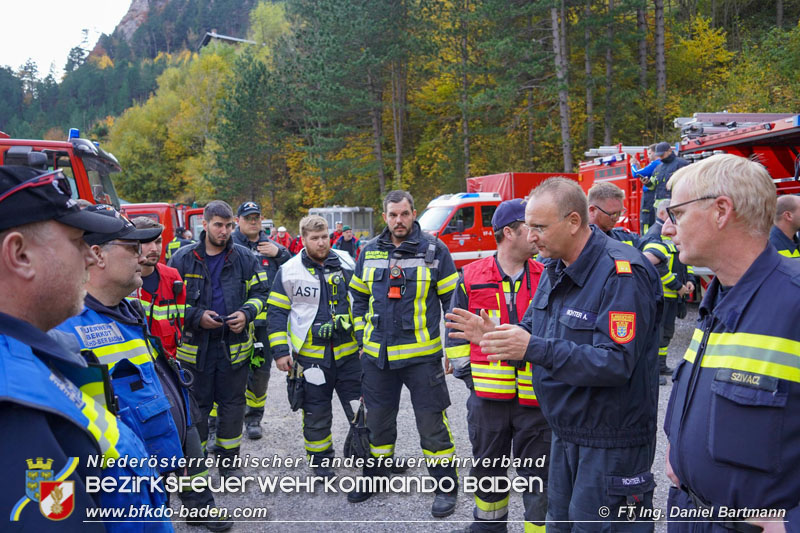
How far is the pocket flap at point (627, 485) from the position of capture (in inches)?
90.6

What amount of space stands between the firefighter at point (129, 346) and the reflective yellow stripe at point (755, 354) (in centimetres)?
222

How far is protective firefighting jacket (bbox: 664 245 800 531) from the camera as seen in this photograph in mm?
1612

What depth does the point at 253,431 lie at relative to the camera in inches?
219

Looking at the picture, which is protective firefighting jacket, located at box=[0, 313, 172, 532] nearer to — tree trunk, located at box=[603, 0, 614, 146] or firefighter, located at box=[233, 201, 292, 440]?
firefighter, located at box=[233, 201, 292, 440]

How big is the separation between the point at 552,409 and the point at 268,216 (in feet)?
125

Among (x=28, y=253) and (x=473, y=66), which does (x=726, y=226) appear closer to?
(x=28, y=253)

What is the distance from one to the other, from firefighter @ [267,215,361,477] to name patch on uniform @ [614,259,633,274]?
273 centimetres

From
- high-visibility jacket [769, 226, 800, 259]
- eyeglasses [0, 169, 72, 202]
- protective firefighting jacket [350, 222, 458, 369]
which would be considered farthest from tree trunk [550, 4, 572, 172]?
eyeglasses [0, 169, 72, 202]

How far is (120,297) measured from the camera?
8.82ft

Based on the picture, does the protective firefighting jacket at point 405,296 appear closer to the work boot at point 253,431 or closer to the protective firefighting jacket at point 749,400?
the work boot at point 253,431

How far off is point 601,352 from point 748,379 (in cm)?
65

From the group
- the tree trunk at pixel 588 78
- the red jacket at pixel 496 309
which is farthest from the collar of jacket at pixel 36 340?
the tree trunk at pixel 588 78

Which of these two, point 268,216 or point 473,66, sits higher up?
point 473,66

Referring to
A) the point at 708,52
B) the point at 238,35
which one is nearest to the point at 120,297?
the point at 708,52
